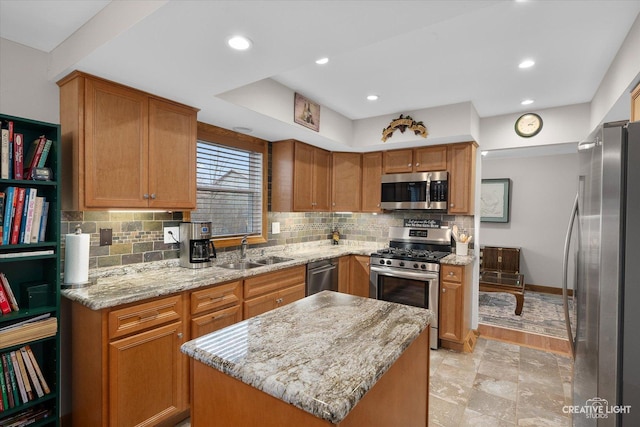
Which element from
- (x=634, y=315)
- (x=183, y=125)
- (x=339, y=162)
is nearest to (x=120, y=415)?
(x=183, y=125)

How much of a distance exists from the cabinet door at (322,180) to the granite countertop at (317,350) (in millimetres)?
2413

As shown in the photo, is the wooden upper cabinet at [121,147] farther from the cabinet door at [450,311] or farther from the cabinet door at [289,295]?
the cabinet door at [450,311]

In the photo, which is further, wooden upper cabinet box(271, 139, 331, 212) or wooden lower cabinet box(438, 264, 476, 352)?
wooden upper cabinet box(271, 139, 331, 212)

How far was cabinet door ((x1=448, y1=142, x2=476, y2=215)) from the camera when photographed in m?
3.60

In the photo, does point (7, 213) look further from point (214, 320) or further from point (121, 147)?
point (214, 320)

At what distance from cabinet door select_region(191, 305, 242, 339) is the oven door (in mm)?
1789

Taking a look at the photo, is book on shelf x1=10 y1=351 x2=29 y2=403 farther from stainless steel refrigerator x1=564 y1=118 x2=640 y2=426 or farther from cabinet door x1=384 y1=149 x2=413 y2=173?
cabinet door x1=384 y1=149 x2=413 y2=173

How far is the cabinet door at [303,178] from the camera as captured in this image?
3.71 m

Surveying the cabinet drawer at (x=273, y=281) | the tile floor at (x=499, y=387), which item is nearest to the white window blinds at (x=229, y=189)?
the cabinet drawer at (x=273, y=281)

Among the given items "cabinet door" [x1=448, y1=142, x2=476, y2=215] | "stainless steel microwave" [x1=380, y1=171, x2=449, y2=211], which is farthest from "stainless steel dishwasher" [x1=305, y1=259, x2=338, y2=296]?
"cabinet door" [x1=448, y1=142, x2=476, y2=215]

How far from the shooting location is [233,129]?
319 cm

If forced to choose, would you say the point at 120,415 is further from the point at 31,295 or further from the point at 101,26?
the point at 101,26

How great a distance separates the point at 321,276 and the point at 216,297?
4.51 feet

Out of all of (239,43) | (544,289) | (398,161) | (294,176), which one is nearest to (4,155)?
(239,43)
